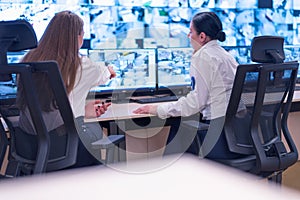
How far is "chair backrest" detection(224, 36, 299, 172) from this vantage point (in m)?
2.00

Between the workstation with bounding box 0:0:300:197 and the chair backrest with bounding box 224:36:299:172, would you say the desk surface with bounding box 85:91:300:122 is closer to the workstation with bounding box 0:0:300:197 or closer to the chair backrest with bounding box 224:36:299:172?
the workstation with bounding box 0:0:300:197

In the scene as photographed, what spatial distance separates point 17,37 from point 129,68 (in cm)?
129

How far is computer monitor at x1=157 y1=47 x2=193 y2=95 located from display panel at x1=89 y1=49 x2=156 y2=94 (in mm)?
56

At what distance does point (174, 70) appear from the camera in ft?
10.0

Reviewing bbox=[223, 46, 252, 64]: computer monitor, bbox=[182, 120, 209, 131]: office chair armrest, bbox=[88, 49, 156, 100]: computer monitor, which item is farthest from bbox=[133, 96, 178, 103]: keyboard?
bbox=[223, 46, 252, 64]: computer monitor

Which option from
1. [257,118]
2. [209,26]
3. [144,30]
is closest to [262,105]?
[257,118]

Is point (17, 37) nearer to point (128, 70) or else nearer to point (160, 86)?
point (128, 70)

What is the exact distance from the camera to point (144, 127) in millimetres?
2600

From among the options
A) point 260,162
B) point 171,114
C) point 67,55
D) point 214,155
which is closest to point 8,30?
point 67,55

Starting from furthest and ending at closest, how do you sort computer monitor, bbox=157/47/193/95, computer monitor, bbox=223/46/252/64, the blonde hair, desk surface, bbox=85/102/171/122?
1. computer monitor, bbox=223/46/252/64
2. computer monitor, bbox=157/47/193/95
3. desk surface, bbox=85/102/171/122
4. the blonde hair

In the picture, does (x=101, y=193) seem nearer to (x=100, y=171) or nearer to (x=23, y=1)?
(x=100, y=171)

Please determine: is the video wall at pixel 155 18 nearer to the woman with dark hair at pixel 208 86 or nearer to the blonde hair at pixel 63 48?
the blonde hair at pixel 63 48

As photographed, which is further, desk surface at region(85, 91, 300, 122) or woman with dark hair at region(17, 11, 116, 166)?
desk surface at region(85, 91, 300, 122)

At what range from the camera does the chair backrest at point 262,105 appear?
6.55ft
